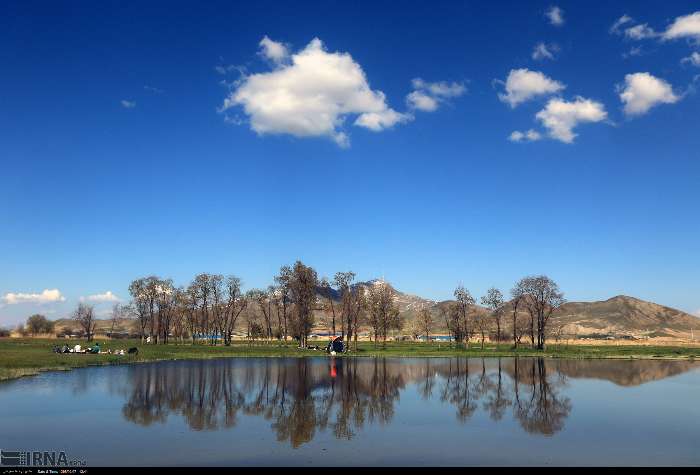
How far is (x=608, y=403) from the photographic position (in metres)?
37.4

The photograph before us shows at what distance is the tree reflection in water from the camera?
94.4ft

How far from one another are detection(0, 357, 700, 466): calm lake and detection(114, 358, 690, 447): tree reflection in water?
0.42 feet

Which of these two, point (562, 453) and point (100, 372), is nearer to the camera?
point (562, 453)

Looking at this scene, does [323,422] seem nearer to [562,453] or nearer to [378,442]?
[378,442]

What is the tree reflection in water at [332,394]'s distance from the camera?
28.8m

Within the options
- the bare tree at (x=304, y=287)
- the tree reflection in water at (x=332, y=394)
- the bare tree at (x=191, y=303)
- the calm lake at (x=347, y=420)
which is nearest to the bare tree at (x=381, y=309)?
the bare tree at (x=304, y=287)

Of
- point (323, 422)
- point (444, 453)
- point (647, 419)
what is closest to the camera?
point (444, 453)

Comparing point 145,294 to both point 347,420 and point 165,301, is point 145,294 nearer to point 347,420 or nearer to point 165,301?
point 165,301

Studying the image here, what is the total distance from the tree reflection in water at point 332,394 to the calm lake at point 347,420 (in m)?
0.13

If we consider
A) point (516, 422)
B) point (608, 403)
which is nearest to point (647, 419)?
point (608, 403)

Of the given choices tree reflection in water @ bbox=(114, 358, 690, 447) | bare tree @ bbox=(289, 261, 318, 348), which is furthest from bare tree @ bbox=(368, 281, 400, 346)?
tree reflection in water @ bbox=(114, 358, 690, 447)

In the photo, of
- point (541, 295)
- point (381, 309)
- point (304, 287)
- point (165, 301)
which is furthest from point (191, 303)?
point (541, 295)

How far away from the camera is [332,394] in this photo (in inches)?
1570
